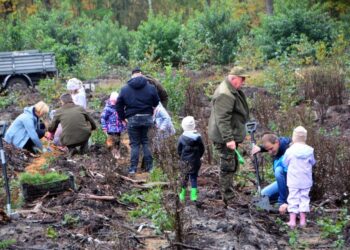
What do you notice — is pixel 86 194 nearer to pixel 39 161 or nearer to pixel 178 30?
pixel 39 161

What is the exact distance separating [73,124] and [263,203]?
4.33 metres

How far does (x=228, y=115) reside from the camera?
8250 millimetres

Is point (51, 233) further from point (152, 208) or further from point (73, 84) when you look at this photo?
point (73, 84)

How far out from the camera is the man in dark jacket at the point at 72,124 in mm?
11562

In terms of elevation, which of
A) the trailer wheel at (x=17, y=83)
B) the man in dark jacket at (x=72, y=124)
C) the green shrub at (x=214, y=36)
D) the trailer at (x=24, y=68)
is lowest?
the man in dark jacket at (x=72, y=124)

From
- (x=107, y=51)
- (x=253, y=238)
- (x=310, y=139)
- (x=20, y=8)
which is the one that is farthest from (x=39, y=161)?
(x=20, y=8)

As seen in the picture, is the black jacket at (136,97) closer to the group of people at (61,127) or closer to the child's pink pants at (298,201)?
the group of people at (61,127)

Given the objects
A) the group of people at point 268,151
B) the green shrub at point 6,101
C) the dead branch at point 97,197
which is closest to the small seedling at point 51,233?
the dead branch at point 97,197

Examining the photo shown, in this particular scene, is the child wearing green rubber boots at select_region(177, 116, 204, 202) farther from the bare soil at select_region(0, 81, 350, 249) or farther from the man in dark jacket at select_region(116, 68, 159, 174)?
the man in dark jacket at select_region(116, 68, 159, 174)

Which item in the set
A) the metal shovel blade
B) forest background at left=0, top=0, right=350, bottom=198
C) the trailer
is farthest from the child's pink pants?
the trailer

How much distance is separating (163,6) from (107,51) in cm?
2751

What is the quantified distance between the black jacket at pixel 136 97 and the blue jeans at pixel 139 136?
0.34 ft

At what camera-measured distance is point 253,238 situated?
Result: 22.9 feet

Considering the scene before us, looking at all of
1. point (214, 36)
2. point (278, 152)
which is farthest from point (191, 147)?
point (214, 36)
